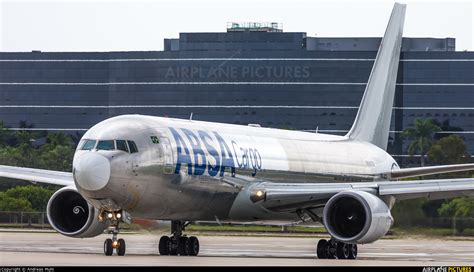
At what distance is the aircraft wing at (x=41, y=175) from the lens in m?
34.8

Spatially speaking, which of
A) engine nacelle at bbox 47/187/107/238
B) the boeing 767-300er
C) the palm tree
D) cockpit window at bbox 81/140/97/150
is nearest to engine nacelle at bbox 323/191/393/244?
the boeing 767-300er

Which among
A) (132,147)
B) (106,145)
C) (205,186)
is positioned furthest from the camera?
(205,186)

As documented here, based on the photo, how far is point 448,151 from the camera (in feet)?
319

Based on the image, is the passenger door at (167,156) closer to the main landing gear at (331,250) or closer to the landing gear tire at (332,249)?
the main landing gear at (331,250)

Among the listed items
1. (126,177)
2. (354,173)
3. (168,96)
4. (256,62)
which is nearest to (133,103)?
(168,96)

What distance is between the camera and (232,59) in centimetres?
11919

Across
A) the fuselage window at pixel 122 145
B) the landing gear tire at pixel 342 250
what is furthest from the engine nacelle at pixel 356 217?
the fuselage window at pixel 122 145

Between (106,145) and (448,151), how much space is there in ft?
230

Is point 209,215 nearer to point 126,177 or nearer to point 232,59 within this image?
point 126,177

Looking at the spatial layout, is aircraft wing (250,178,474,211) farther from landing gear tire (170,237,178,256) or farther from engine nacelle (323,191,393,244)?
landing gear tire (170,237,178,256)

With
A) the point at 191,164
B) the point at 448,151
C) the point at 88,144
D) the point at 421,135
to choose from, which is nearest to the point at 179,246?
the point at 191,164

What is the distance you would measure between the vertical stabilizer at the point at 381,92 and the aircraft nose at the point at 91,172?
15121 mm

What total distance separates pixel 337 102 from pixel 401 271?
Answer: 318 ft

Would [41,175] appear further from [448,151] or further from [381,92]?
[448,151]
